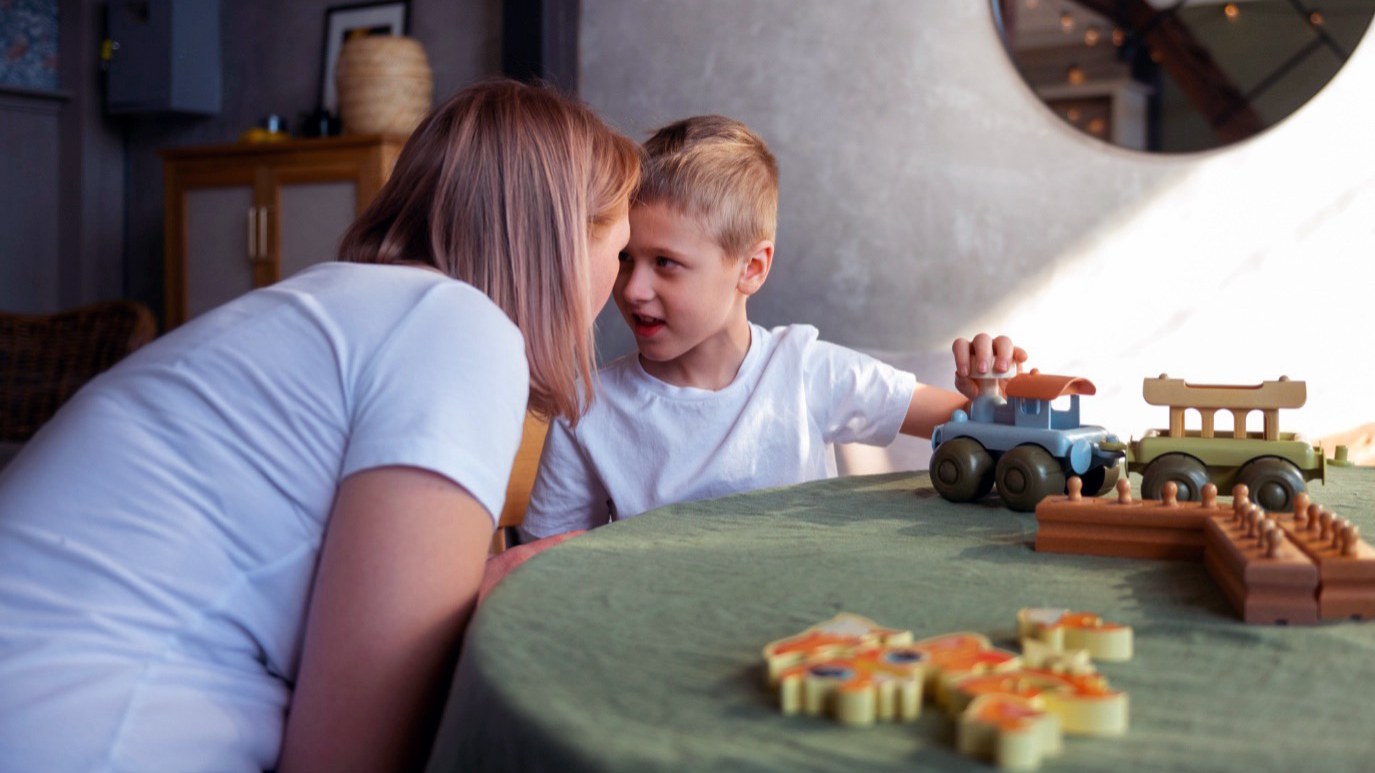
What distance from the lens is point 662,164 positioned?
6.37 ft

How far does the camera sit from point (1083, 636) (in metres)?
0.70

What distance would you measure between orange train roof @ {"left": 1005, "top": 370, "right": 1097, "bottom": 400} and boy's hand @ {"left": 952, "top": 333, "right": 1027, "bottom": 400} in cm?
33

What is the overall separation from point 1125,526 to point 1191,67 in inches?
95.3

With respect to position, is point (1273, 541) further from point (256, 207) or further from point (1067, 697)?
point (256, 207)

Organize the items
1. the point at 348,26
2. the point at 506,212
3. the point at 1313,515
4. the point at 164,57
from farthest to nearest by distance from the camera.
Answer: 1. the point at 164,57
2. the point at 348,26
3. the point at 506,212
4. the point at 1313,515

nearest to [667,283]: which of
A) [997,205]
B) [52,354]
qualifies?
[997,205]

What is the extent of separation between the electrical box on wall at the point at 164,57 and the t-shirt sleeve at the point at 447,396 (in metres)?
4.59

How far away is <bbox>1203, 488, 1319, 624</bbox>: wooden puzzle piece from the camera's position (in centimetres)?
78

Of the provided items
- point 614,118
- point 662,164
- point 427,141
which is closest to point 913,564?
point 427,141

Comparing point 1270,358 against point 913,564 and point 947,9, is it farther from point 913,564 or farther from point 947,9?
point 913,564

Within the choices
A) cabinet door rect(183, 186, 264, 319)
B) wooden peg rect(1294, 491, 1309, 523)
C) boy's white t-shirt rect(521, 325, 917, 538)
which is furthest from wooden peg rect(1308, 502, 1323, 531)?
cabinet door rect(183, 186, 264, 319)

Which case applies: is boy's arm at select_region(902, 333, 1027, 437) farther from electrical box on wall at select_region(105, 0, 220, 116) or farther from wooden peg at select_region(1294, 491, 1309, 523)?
electrical box on wall at select_region(105, 0, 220, 116)

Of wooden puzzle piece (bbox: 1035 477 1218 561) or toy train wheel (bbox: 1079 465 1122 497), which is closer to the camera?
wooden puzzle piece (bbox: 1035 477 1218 561)

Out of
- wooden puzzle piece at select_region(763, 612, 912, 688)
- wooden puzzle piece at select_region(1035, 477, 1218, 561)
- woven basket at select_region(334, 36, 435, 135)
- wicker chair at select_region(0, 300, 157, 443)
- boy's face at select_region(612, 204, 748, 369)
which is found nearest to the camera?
wooden puzzle piece at select_region(763, 612, 912, 688)
